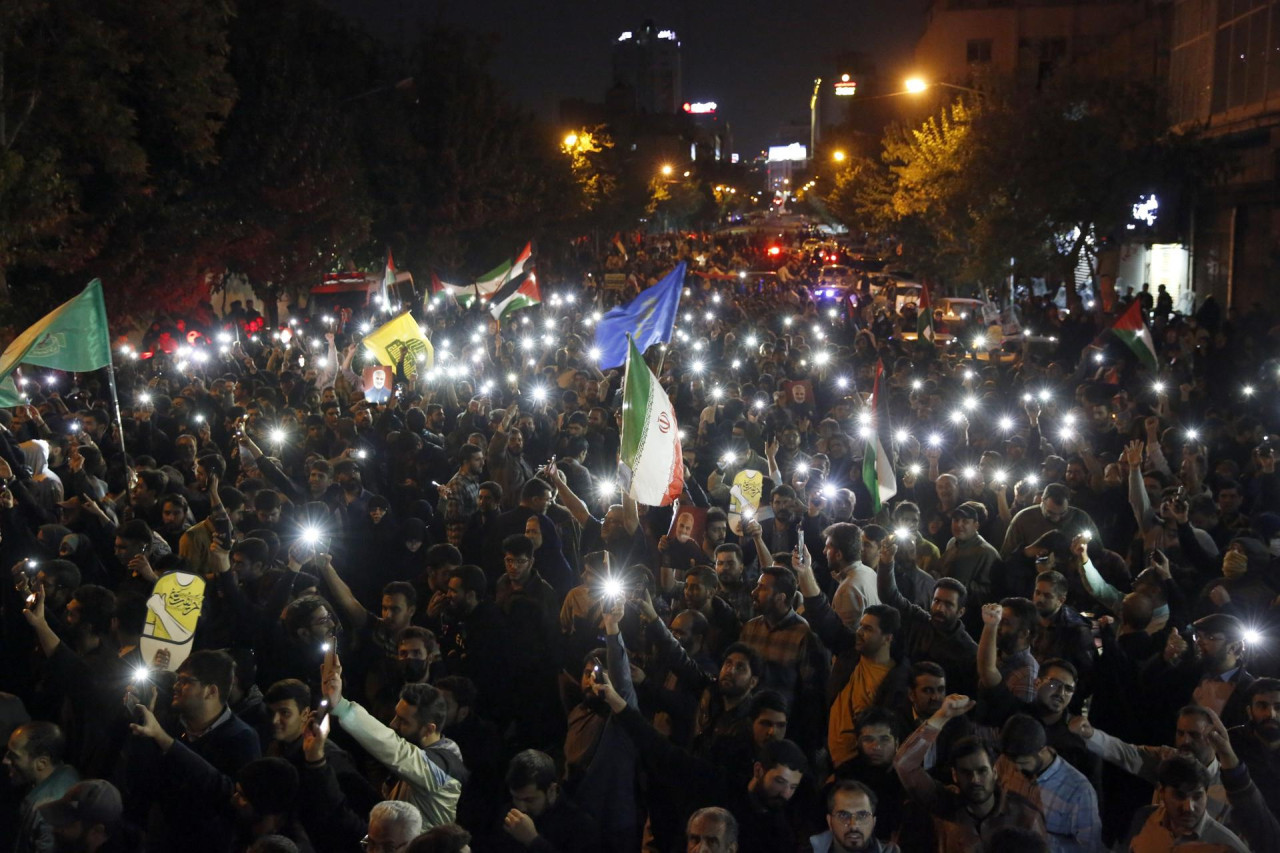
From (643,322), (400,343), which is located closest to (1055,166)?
(643,322)

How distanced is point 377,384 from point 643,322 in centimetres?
351

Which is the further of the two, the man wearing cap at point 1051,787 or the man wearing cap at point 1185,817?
the man wearing cap at point 1051,787

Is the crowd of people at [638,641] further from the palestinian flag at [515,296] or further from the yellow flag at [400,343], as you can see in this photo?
the palestinian flag at [515,296]

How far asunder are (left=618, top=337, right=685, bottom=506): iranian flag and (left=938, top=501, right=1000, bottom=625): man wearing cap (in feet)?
6.44

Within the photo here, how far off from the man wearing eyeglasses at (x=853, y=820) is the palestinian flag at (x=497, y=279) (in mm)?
16180

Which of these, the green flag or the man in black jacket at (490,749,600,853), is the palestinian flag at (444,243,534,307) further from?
the man in black jacket at (490,749,600,853)

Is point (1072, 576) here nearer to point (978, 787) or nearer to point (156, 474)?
point (978, 787)

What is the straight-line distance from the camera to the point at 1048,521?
8.42 meters

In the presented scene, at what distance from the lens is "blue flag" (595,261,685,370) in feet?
42.1

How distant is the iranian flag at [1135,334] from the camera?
14805 mm

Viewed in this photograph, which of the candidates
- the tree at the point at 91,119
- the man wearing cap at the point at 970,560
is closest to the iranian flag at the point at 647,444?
the man wearing cap at the point at 970,560

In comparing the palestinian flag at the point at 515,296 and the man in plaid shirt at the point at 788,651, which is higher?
the palestinian flag at the point at 515,296

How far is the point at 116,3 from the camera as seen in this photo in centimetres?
1908

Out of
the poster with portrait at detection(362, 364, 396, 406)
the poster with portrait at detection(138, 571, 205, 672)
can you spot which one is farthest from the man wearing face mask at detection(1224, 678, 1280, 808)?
the poster with portrait at detection(362, 364, 396, 406)
